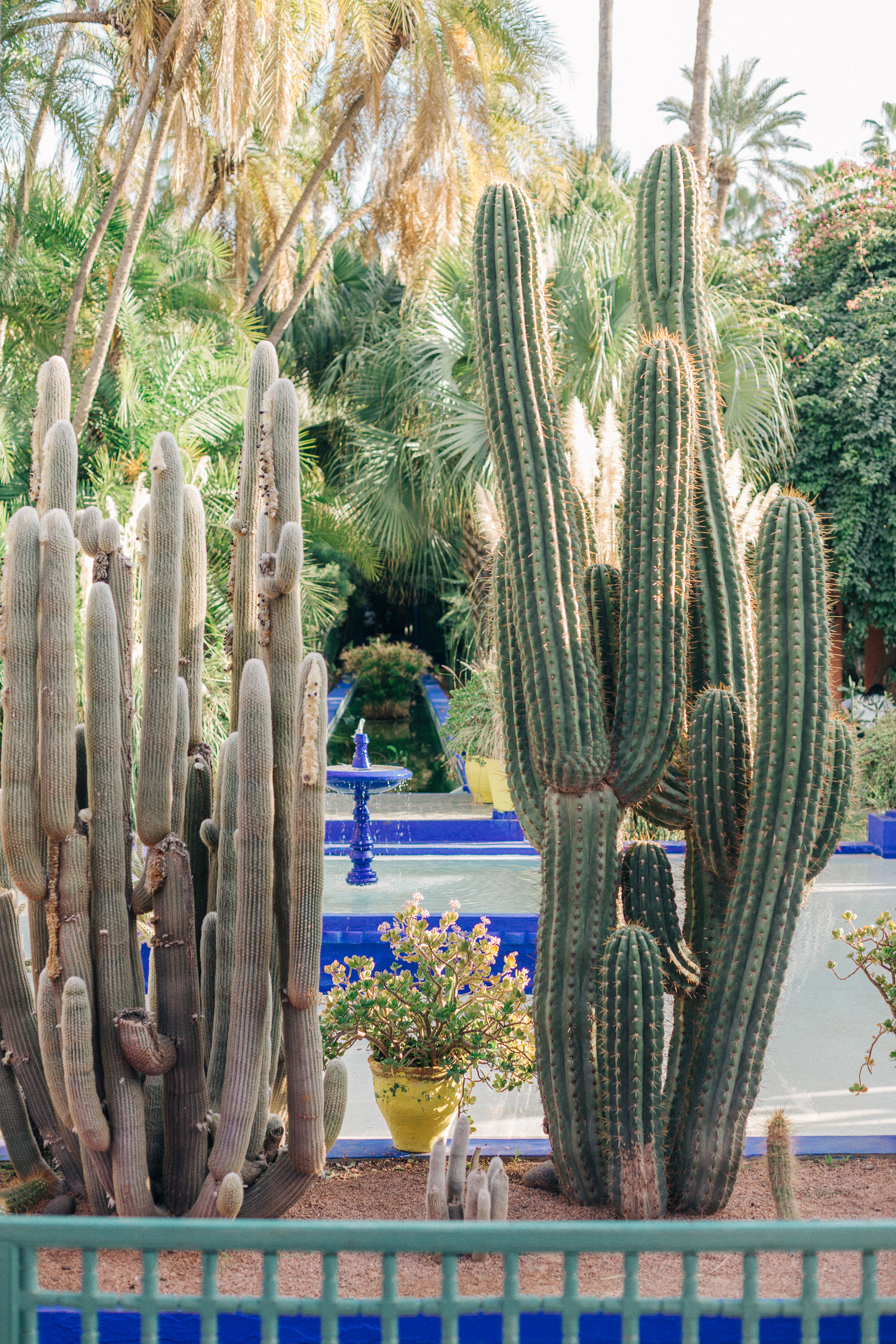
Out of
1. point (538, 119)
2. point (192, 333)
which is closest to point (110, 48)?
point (192, 333)

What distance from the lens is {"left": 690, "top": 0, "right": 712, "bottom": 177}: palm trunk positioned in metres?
13.5

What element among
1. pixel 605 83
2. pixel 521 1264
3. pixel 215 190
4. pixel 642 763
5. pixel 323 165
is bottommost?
pixel 521 1264

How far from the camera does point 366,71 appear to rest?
1145 cm

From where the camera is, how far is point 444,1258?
151 centimetres

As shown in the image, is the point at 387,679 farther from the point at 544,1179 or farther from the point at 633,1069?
the point at 633,1069

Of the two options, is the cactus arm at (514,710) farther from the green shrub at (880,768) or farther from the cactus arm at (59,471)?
the green shrub at (880,768)

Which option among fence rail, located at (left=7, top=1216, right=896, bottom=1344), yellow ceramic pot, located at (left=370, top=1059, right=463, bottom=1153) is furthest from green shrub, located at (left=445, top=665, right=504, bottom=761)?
fence rail, located at (left=7, top=1216, right=896, bottom=1344)

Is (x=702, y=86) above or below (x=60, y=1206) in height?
above

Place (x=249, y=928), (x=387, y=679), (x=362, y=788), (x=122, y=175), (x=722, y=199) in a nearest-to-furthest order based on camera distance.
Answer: (x=249, y=928) < (x=362, y=788) < (x=122, y=175) < (x=387, y=679) < (x=722, y=199)

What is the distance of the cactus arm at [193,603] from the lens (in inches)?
140

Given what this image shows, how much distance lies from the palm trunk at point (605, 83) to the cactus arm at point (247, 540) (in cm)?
1892

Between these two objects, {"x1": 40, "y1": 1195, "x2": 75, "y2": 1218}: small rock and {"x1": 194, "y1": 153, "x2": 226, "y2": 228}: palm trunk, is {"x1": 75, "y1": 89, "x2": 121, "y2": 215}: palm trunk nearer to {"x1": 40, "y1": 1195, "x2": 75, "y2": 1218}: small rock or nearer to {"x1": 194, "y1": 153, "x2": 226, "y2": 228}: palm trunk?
{"x1": 194, "y1": 153, "x2": 226, "y2": 228}: palm trunk

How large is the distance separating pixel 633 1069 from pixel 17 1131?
70.0 inches

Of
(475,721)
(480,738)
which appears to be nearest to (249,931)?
(480,738)
